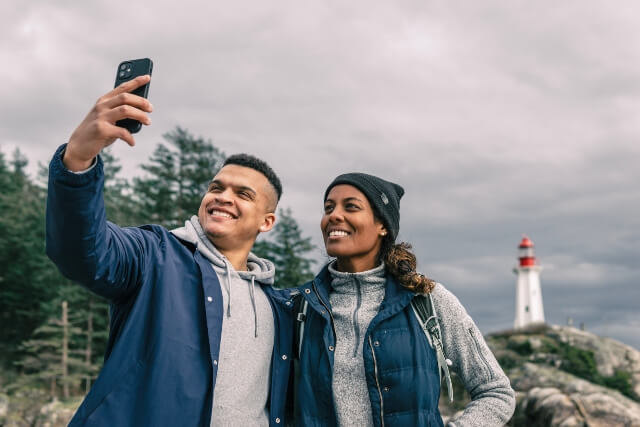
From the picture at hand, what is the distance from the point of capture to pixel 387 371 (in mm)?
3695

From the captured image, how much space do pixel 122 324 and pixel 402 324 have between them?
1819 millimetres

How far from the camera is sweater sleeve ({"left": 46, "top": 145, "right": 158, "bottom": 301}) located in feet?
8.81

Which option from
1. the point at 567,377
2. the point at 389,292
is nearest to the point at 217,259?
the point at 389,292

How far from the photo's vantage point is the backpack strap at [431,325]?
3.89 meters

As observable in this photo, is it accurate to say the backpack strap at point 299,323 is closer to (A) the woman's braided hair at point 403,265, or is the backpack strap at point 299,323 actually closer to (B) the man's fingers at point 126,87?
(A) the woman's braided hair at point 403,265

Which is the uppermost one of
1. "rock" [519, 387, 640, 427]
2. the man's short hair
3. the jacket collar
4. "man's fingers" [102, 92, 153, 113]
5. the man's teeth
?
the man's short hair

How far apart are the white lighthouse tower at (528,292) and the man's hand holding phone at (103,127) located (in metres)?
47.1

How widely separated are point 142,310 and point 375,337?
1500 mm

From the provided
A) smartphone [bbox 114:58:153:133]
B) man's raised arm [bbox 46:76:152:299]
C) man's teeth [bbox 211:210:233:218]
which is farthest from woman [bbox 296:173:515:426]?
smartphone [bbox 114:58:153:133]

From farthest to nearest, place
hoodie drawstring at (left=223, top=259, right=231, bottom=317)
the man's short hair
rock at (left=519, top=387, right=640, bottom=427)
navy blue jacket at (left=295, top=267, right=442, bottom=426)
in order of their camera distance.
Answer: rock at (left=519, top=387, right=640, bottom=427), the man's short hair, hoodie drawstring at (left=223, top=259, right=231, bottom=317), navy blue jacket at (left=295, top=267, right=442, bottom=426)

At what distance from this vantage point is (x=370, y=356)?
375 centimetres

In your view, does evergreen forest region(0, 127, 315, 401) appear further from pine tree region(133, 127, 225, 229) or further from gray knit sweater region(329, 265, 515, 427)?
gray knit sweater region(329, 265, 515, 427)

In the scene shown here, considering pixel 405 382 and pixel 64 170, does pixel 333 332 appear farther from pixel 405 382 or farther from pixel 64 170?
pixel 64 170

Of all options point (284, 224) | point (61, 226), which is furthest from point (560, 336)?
point (61, 226)
